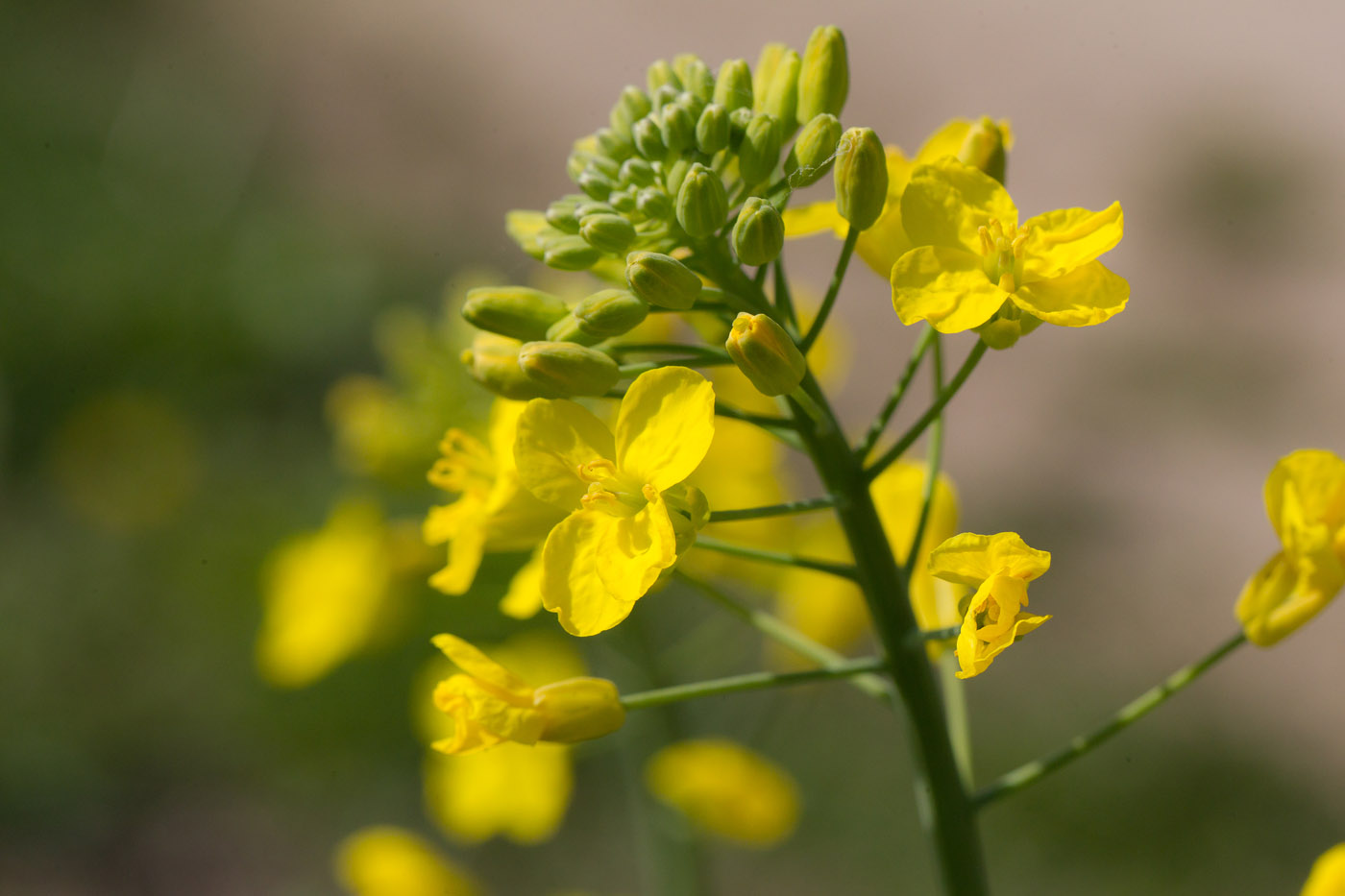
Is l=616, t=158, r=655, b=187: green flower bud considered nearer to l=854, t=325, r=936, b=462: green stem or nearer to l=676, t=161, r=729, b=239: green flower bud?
l=676, t=161, r=729, b=239: green flower bud

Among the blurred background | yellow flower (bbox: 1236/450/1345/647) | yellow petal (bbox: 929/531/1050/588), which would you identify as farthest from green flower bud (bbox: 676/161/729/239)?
the blurred background

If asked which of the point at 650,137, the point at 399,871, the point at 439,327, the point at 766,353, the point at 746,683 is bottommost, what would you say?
the point at 399,871

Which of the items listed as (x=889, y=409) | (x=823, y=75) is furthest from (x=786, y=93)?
(x=889, y=409)

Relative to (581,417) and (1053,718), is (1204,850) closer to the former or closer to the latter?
(1053,718)

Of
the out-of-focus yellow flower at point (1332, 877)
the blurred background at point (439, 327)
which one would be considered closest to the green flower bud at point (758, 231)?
the out-of-focus yellow flower at point (1332, 877)

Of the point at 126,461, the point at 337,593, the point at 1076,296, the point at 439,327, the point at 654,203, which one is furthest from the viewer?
the point at 126,461

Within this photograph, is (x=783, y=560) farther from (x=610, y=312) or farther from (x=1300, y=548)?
(x=1300, y=548)
